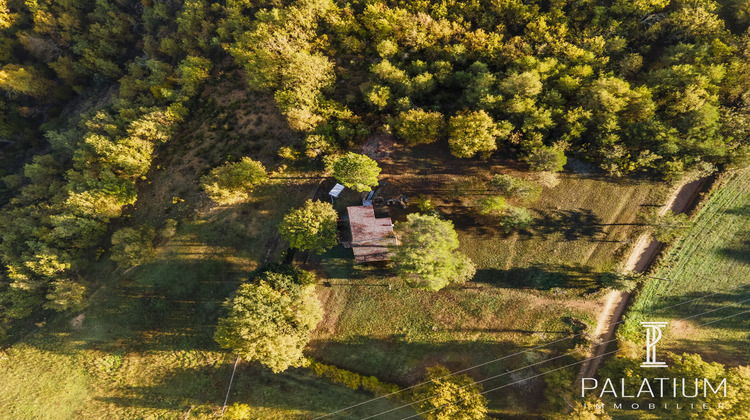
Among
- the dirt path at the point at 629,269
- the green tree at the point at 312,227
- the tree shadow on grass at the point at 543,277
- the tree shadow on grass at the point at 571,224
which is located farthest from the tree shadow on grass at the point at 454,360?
the green tree at the point at 312,227

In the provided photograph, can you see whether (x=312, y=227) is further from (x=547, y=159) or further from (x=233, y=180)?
(x=547, y=159)

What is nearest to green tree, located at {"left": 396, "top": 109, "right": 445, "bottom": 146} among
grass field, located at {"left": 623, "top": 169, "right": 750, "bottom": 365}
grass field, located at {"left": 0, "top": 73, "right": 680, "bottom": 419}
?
grass field, located at {"left": 0, "top": 73, "right": 680, "bottom": 419}

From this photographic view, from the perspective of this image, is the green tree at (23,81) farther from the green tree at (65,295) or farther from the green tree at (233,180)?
the green tree at (233,180)

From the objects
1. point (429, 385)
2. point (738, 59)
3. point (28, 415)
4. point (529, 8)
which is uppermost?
point (529, 8)

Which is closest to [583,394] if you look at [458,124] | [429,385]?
[429,385]

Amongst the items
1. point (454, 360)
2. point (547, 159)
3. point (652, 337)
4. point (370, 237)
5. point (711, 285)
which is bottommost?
point (454, 360)

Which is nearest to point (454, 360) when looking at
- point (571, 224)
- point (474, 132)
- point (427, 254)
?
point (427, 254)

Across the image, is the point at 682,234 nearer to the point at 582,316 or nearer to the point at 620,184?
the point at 620,184
